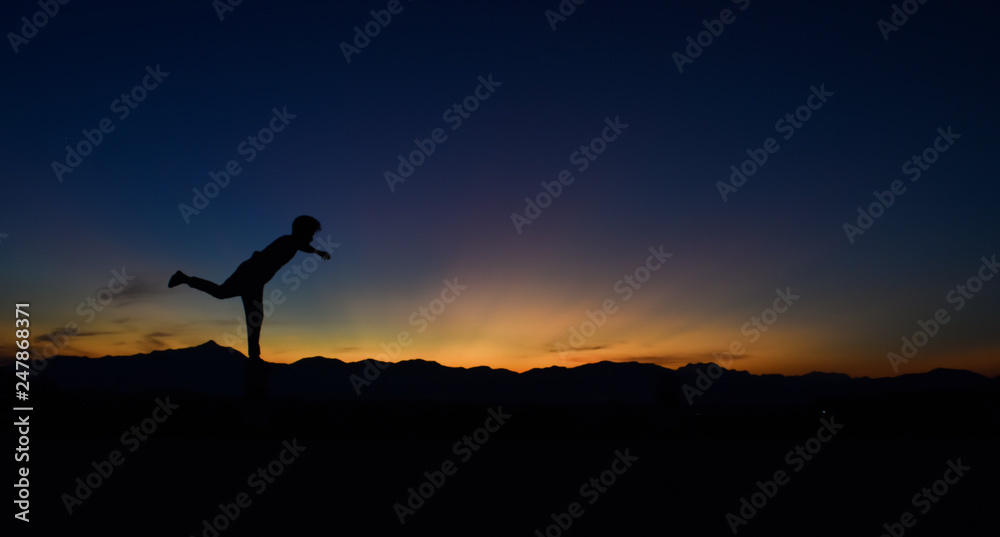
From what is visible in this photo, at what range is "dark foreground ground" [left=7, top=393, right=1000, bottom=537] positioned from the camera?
12.6 feet

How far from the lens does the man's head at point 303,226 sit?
728cm

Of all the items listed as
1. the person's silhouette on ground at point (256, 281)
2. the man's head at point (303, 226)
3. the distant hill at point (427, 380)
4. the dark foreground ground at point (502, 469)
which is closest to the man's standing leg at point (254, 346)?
the person's silhouette on ground at point (256, 281)

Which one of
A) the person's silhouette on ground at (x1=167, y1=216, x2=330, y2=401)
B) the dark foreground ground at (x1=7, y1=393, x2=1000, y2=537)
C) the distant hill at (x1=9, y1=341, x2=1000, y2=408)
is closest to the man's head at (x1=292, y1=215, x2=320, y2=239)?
the person's silhouette on ground at (x1=167, y1=216, x2=330, y2=401)

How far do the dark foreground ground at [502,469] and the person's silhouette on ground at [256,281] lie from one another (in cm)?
49

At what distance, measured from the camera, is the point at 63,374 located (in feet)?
350

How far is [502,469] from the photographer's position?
536 cm

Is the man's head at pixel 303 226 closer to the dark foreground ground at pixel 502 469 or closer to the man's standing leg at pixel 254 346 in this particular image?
the man's standing leg at pixel 254 346

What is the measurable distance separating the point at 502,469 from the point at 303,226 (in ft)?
13.3

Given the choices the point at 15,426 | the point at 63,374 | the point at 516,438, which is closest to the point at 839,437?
the point at 516,438

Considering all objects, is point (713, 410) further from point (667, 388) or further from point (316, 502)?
point (316, 502)

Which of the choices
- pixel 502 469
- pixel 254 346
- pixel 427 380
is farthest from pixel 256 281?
pixel 427 380

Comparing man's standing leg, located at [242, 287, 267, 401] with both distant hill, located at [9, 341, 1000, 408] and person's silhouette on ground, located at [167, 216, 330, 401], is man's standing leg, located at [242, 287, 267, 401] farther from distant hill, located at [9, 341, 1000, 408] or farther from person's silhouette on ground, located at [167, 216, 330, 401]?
distant hill, located at [9, 341, 1000, 408]

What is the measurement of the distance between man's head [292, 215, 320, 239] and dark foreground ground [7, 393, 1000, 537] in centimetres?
216

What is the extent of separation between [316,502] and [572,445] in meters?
3.54
